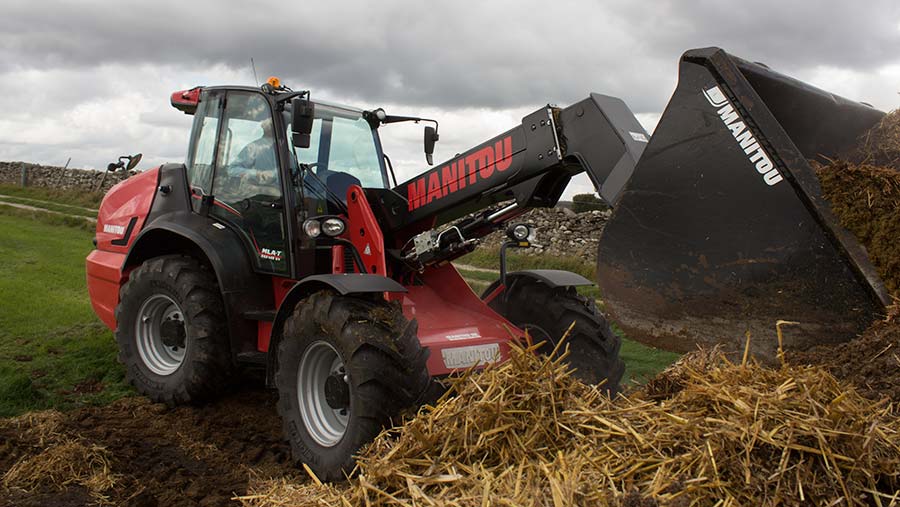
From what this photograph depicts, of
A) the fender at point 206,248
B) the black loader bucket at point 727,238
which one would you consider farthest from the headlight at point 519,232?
the fender at point 206,248

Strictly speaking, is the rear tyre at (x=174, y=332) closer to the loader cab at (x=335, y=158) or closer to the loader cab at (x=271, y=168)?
the loader cab at (x=271, y=168)

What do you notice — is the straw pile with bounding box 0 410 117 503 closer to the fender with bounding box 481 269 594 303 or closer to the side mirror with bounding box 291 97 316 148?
the side mirror with bounding box 291 97 316 148

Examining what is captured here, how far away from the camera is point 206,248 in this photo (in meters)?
5.96

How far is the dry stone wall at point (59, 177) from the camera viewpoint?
87.3ft

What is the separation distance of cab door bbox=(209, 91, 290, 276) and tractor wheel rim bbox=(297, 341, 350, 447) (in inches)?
37.7

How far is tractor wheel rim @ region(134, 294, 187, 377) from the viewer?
6.61m

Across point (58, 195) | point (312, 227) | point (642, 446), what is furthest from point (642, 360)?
point (58, 195)

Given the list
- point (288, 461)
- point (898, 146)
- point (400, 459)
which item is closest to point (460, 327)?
point (288, 461)

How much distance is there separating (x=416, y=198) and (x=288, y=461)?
78.9 inches

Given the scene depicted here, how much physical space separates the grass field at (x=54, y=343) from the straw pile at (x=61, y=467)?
102 cm

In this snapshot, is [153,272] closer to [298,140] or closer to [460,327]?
[298,140]

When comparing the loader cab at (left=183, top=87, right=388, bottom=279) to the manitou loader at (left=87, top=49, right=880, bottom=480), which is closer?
the manitou loader at (left=87, top=49, right=880, bottom=480)

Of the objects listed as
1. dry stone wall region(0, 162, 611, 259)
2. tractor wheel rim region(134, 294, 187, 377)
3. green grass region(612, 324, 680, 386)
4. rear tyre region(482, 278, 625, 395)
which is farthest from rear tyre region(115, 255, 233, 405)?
dry stone wall region(0, 162, 611, 259)

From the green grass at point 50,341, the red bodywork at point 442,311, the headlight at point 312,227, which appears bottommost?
the green grass at point 50,341
